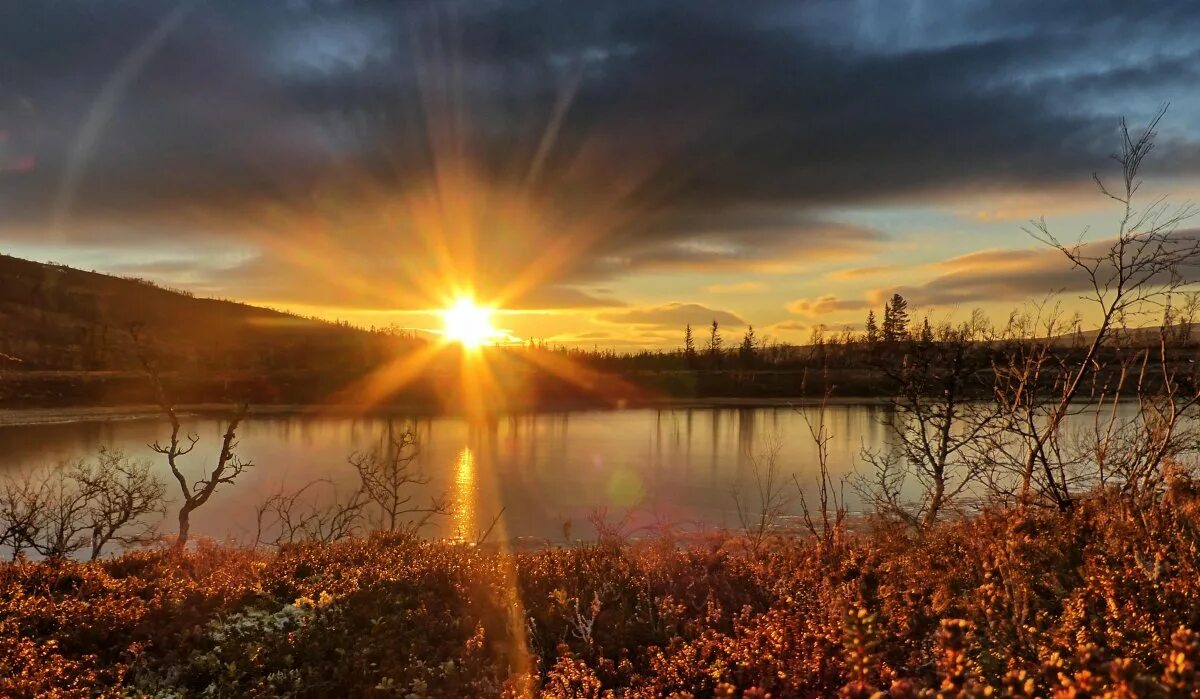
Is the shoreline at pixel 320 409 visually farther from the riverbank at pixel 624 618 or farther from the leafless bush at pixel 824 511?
the riverbank at pixel 624 618

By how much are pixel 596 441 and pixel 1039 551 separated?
3920cm

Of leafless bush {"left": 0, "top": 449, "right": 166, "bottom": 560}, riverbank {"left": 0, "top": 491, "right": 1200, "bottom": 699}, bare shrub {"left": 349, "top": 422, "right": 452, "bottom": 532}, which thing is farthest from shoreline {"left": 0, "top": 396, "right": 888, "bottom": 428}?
riverbank {"left": 0, "top": 491, "right": 1200, "bottom": 699}

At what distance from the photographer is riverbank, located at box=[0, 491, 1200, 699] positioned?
16.4 feet

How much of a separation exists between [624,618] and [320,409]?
2503 inches

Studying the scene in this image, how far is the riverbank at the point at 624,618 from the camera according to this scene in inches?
197

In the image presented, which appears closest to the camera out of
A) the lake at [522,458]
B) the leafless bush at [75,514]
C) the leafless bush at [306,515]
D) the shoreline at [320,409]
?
the leafless bush at [75,514]

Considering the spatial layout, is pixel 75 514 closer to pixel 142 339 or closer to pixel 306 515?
pixel 306 515

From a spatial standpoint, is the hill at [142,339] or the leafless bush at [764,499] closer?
the leafless bush at [764,499]

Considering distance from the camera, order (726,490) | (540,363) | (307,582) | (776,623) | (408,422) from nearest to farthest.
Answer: (776,623) → (307,582) → (726,490) → (408,422) → (540,363)

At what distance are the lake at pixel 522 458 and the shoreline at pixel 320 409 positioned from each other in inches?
111

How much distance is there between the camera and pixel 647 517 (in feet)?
80.4

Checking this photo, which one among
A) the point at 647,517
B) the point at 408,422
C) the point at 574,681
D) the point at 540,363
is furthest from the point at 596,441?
the point at 540,363

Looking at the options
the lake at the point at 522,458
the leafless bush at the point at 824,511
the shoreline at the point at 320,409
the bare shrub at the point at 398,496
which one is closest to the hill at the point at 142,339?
the shoreline at the point at 320,409

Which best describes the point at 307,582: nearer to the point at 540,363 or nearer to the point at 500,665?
the point at 500,665
